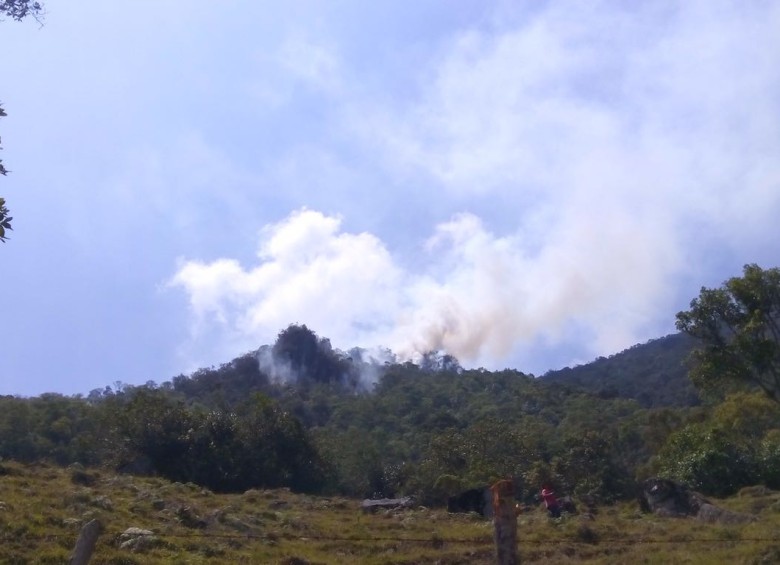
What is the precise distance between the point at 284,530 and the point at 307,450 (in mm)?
19009

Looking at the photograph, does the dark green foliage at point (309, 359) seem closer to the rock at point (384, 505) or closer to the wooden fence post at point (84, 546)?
the rock at point (384, 505)

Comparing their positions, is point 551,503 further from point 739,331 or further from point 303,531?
point 739,331

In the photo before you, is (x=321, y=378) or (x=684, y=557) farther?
(x=321, y=378)

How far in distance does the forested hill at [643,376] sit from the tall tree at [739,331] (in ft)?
156

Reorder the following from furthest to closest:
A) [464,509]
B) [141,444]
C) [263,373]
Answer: [263,373] → [141,444] → [464,509]

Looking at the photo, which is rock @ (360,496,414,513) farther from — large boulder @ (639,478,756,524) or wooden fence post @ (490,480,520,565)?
wooden fence post @ (490,480,520,565)

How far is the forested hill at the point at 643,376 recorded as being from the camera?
83.1 metres

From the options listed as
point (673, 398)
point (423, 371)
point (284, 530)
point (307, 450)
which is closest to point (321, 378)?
point (423, 371)

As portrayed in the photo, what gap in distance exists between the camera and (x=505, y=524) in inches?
321

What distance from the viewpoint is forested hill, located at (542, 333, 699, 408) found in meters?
83.1

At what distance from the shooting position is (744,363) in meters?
27.6

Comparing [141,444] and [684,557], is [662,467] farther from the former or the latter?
[141,444]

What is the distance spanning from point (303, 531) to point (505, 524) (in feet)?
39.7

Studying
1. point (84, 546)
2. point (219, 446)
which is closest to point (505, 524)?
point (84, 546)
